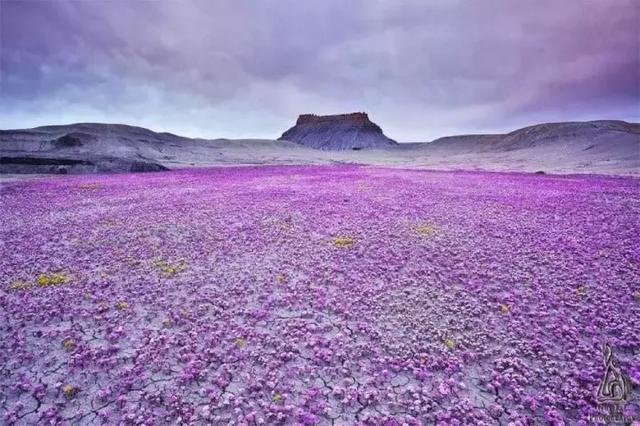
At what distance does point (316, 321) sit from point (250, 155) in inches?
5254

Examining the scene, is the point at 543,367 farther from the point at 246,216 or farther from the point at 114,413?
the point at 246,216

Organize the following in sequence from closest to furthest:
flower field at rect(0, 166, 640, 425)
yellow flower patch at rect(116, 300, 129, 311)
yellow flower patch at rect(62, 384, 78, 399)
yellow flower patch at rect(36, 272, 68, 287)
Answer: flower field at rect(0, 166, 640, 425) < yellow flower patch at rect(62, 384, 78, 399) < yellow flower patch at rect(116, 300, 129, 311) < yellow flower patch at rect(36, 272, 68, 287)

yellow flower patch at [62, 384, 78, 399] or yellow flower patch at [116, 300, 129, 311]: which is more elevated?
yellow flower patch at [116, 300, 129, 311]

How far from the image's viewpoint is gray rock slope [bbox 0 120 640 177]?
180 ft

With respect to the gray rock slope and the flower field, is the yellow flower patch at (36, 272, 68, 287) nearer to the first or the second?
the flower field

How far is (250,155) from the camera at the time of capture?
449ft

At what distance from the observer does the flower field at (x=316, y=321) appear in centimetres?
596

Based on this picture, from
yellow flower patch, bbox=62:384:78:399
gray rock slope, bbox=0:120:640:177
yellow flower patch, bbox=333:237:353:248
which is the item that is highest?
gray rock slope, bbox=0:120:640:177

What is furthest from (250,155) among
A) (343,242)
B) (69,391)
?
(69,391)

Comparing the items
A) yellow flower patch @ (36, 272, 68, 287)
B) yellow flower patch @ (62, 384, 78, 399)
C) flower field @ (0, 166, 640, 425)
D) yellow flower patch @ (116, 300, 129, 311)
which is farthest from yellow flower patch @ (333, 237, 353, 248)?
yellow flower patch @ (62, 384, 78, 399)

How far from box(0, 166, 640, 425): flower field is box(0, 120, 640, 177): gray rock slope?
153ft

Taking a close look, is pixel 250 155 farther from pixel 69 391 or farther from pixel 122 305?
pixel 69 391

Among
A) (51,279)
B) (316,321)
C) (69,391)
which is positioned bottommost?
(69,391)

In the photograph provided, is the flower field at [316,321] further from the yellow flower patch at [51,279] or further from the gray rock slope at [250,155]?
the gray rock slope at [250,155]
